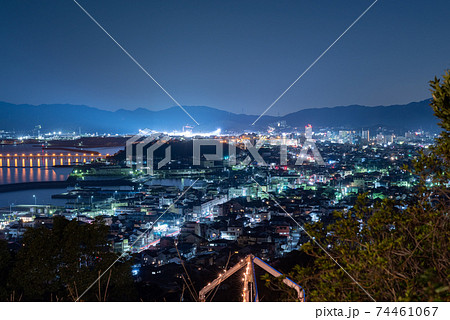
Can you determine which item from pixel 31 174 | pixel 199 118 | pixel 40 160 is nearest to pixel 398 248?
pixel 31 174

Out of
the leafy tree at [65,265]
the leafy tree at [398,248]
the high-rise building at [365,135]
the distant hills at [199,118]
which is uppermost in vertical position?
the distant hills at [199,118]

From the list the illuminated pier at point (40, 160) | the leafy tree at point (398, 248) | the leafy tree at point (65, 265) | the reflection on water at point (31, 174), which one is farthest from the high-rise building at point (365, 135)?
the leafy tree at point (398, 248)

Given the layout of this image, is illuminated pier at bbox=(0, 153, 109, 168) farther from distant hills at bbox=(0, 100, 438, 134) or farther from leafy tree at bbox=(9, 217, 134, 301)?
leafy tree at bbox=(9, 217, 134, 301)

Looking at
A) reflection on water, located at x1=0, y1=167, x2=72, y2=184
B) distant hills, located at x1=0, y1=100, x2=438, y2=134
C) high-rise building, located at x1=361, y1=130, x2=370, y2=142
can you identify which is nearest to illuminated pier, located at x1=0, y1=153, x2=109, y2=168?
reflection on water, located at x1=0, y1=167, x2=72, y2=184

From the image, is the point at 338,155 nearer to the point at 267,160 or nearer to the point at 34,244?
the point at 267,160

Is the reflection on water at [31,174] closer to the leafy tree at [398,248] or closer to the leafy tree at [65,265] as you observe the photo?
the leafy tree at [65,265]

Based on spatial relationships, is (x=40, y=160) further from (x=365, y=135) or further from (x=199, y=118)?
(x=365, y=135)
